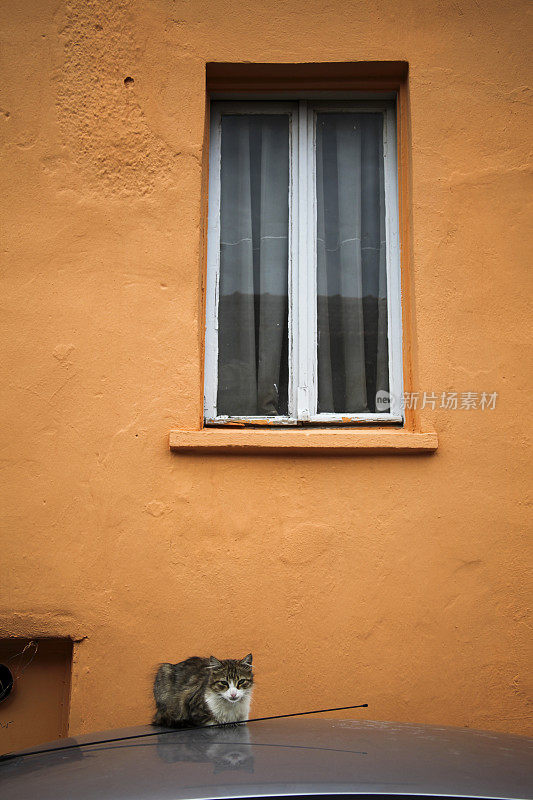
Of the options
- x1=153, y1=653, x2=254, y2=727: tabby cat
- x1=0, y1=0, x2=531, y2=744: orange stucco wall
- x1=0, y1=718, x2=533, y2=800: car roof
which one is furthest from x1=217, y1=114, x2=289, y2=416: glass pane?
x1=0, y1=718, x2=533, y2=800: car roof

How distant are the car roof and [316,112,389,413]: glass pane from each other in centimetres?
251

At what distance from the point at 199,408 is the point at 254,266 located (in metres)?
1.06

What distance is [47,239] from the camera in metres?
4.40

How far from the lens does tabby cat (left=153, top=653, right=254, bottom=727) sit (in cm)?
323

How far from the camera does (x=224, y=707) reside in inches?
129

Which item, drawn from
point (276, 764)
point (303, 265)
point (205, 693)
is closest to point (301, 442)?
point (303, 265)

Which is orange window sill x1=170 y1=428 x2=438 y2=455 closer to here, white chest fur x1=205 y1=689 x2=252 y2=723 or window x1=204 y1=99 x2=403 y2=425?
window x1=204 y1=99 x2=403 y2=425

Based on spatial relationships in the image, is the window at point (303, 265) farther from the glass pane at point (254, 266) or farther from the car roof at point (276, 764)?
the car roof at point (276, 764)

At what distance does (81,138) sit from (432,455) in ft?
9.20

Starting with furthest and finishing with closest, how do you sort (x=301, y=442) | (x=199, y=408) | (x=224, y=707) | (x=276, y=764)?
(x=199, y=408), (x=301, y=442), (x=224, y=707), (x=276, y=764)

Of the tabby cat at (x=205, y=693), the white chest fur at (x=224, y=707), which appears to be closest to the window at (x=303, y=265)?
the tabby cat at (x=205, y=693)

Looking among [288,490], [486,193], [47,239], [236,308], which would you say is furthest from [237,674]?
[486,193]

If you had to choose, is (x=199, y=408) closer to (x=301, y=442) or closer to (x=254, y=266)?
(x=301, y=442)

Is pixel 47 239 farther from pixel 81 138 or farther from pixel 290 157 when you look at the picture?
pixel 290 157
